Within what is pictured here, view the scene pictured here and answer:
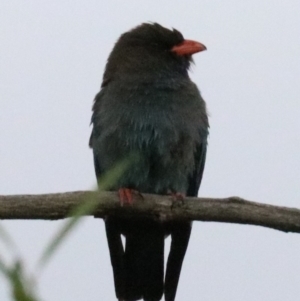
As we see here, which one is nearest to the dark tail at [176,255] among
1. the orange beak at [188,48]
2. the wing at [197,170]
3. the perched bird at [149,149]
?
the perched bird at [149,149]

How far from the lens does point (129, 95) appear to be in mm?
4996

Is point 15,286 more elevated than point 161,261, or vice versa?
point 161,261

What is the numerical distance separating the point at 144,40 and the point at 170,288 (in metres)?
2.13

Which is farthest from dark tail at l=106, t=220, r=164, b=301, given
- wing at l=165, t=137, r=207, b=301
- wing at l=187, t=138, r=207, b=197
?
wing at l=187, t=138, r=207, b=197

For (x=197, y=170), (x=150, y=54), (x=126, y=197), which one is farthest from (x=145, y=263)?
(x=150, y=54)

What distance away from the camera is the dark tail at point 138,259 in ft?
15.9

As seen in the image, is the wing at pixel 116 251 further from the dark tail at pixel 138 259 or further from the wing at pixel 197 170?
the wing at pixel 197 170

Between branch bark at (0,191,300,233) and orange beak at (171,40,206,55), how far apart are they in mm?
2208

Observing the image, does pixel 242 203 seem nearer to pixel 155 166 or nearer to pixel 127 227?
pixel 155 166

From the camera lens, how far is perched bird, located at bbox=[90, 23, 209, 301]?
4.70 meters

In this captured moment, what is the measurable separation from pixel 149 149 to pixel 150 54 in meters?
1.17

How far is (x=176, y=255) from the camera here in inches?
188

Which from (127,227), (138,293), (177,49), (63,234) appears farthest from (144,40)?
(63,234)

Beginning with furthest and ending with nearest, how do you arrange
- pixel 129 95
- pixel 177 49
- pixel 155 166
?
pixel 177 49, pixel 129 95, pixel 155 166
